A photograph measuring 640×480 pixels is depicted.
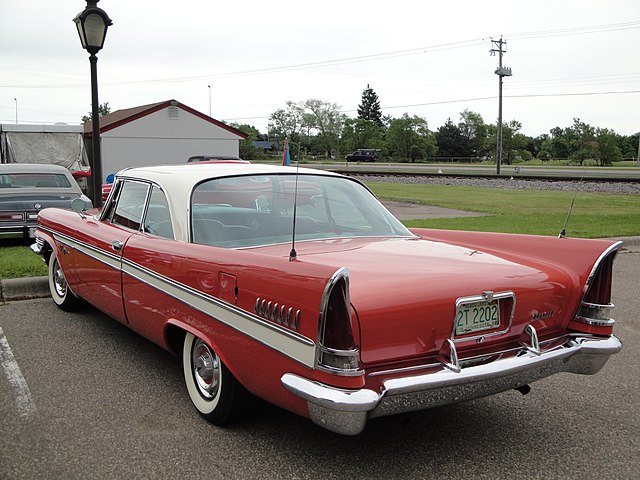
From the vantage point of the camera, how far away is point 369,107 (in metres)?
112

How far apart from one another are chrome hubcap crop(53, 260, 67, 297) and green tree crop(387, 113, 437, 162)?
2792 inches

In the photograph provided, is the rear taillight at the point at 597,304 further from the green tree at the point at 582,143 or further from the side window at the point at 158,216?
the green tree at the point at 582,143

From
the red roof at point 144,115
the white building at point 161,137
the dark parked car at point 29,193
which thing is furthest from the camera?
the white building at point 161,137

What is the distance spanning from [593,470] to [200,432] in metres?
1.95

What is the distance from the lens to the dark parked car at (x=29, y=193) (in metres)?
8.73

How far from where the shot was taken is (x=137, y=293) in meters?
3.96

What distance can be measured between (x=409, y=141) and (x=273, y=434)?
75.4 meters

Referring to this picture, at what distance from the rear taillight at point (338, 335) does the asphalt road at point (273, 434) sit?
566 millimetres

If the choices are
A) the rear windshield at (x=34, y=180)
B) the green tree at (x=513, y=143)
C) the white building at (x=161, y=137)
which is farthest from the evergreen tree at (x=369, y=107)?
the rear windshield at (x=34, y=180)

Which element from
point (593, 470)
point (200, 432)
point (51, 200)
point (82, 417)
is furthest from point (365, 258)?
point (51, 200)

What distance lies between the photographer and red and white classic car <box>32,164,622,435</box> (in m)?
2.60

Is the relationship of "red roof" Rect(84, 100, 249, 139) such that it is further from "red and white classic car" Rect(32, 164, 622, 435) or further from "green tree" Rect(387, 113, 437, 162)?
"green tree" Rect(387, 113, 437, 162)

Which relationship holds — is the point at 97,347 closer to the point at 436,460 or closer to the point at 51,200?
the point at 436,460

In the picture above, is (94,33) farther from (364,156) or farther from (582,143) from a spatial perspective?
(582,143)
